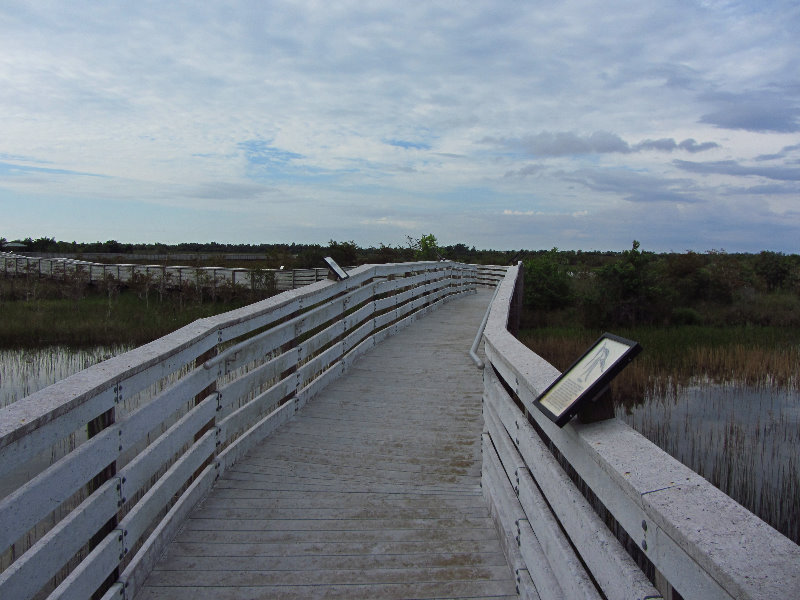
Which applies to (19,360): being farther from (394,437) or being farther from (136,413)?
(136,413)

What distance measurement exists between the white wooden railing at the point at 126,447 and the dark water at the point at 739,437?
5320 mm

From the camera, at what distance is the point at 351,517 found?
13.8ft

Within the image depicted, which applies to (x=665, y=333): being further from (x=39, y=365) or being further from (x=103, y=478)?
(x=103, y=478)

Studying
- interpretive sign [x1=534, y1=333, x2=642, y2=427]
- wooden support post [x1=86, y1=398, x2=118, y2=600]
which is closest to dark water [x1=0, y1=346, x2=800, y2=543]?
interpretive sign [x1=534, y1=333, x2=642, y2=427]

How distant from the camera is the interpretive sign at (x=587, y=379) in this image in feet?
7.11

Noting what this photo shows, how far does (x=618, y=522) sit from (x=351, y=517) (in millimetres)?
2234

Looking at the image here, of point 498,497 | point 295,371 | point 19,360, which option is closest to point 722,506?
point 498,497

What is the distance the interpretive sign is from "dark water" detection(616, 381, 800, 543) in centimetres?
521

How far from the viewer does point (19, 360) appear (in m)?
14.6

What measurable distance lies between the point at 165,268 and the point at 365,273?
21.2m

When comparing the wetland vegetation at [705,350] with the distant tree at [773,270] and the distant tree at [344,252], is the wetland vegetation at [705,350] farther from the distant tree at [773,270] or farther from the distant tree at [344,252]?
the distant tree at [344,252]

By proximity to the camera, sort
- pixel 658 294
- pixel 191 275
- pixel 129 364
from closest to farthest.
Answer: pixel 129 364 < pixel 658 294 < pixel 191 275

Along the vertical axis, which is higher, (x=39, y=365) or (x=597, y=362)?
(x=597, y=362)

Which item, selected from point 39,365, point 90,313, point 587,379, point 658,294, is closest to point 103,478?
point 587,379
